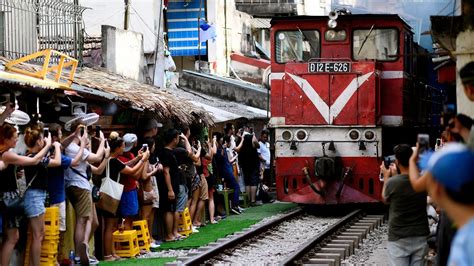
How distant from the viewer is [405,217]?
8812 mm

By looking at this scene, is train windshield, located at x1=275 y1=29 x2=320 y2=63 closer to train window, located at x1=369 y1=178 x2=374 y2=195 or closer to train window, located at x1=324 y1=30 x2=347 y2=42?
train window, located at x1=324 y1=30 x2=347 y2=42

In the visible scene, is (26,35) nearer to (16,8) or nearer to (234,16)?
(16,8)

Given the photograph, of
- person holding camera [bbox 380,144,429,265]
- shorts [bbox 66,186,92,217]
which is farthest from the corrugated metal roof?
person holding camera [bbox 380,144,429,265]

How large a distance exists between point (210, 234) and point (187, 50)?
18.6 meters

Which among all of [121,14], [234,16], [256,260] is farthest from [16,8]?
[234,16]

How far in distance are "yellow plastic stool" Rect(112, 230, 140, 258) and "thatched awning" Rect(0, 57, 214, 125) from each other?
2160 millimetres

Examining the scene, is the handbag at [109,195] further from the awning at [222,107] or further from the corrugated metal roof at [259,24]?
the corrugated metal roof at [259,24]

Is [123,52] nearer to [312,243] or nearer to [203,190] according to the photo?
[203,190]

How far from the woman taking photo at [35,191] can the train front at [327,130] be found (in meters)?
8.31

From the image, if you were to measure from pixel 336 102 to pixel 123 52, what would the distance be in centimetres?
540

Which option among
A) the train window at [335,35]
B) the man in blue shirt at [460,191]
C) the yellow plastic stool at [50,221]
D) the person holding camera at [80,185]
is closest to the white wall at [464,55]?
the person holding camera at [80,185]

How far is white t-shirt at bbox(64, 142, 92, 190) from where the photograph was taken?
12586 millimetres

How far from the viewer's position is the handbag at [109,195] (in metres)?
13.6

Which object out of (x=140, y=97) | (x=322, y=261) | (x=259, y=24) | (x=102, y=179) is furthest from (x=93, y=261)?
(x=259, y=24)
